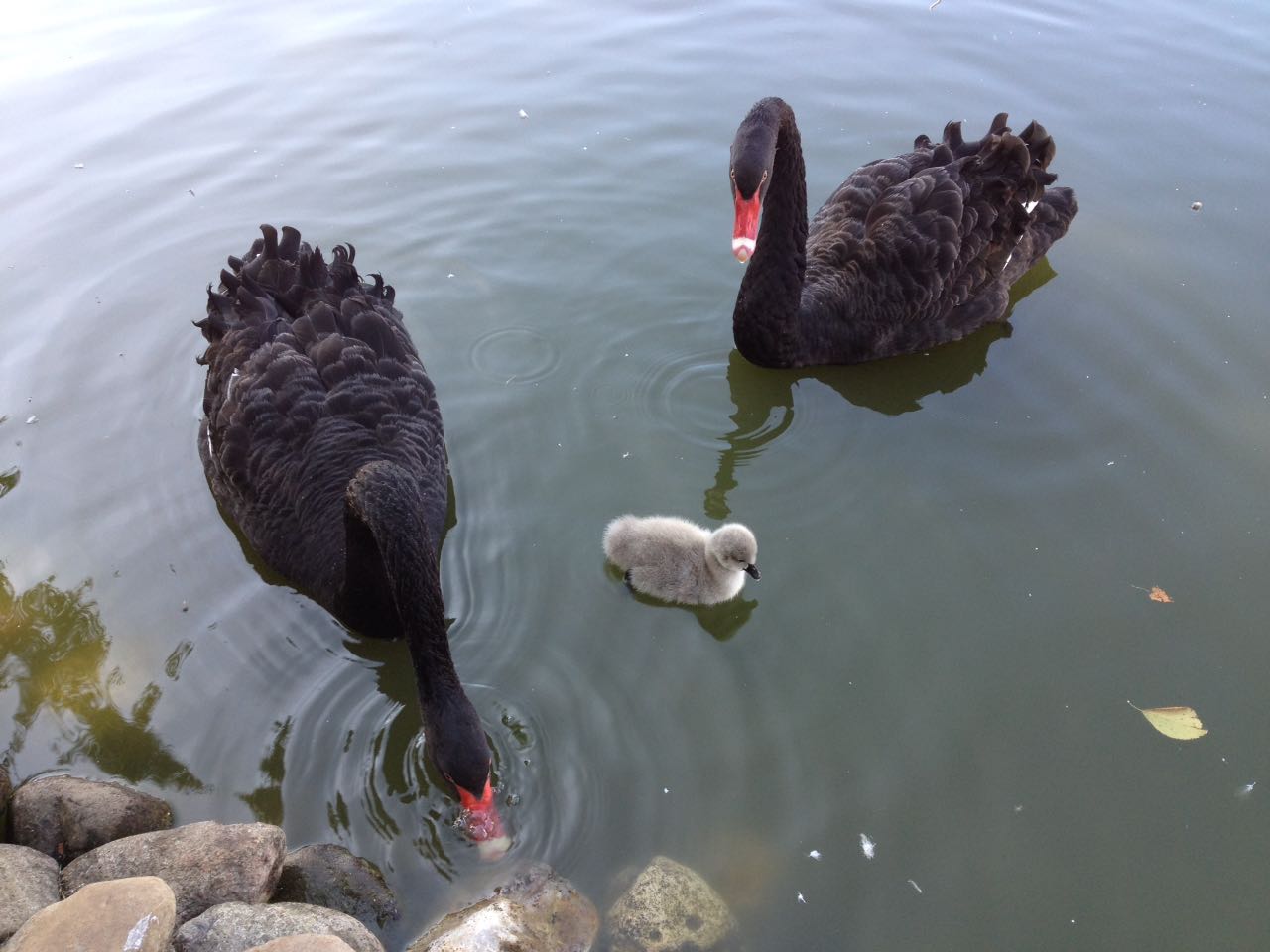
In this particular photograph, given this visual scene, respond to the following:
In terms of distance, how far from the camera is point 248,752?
3.82m

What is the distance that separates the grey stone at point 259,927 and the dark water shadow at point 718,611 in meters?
1.80

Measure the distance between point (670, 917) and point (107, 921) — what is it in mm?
1674

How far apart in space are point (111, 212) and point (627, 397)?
449 cm

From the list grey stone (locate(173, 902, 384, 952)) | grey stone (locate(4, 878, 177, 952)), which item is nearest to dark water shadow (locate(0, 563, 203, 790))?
grey stone (locate(173, 902, 384, 952))

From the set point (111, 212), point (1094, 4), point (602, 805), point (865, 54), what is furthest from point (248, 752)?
point (1094, 4)

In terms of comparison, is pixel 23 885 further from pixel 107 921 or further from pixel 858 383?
pixel 858 383

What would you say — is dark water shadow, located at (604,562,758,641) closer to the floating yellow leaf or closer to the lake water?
the lake water

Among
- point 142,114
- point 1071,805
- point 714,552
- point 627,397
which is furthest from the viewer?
point 142,114

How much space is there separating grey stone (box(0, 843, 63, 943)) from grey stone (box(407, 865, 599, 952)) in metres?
1.15

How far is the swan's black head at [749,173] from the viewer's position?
185 inches

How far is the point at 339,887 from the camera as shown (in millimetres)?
3293

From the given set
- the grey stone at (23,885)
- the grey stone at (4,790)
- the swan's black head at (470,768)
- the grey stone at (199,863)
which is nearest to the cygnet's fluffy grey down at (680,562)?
the swan's black head at (470,768)

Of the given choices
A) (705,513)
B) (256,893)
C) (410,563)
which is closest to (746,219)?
(705,513)

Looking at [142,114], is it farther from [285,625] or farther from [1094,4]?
[1094,4]
